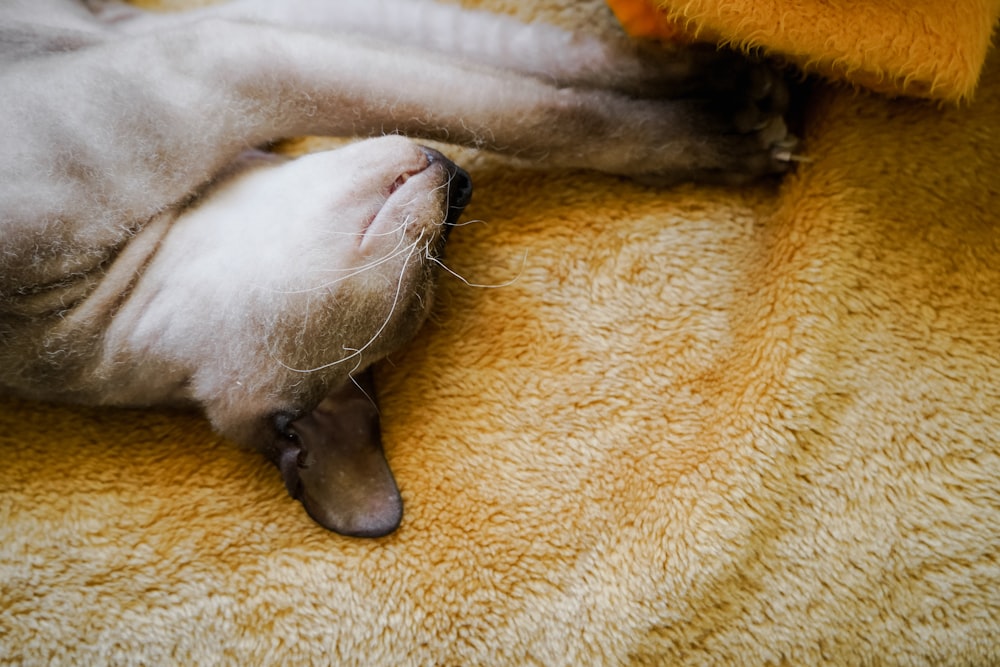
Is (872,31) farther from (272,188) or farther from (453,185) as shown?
(272,188)

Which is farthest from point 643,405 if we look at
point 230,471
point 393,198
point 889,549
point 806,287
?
point 230,471

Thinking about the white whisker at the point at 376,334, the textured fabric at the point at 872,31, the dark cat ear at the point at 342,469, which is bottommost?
the dark cat ear at the point at 342,469

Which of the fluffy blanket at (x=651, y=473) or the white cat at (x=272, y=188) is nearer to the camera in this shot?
the white cat at (x=272, y=188)

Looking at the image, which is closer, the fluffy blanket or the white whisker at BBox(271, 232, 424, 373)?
the white whisker at BBox(271, 232, 424, 373)

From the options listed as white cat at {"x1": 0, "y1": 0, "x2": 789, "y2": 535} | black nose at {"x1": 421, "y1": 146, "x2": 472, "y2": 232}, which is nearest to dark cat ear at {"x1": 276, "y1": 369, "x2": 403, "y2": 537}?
white cat at {"x1": 0, "y1": 0, "x2": 789, "y2": 535}

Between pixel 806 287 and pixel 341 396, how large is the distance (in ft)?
2.98

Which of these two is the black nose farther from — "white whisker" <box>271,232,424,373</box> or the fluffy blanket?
the fluffy blanket

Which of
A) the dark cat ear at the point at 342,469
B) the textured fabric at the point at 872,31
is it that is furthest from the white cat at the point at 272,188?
the textured fabric at the point at 872,31

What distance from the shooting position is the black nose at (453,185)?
1.33 metres

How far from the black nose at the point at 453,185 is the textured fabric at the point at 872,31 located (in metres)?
0.48

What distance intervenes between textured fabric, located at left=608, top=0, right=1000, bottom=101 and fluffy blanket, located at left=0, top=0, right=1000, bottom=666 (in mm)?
169

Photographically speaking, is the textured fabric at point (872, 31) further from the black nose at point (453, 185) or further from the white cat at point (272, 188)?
the black nose at point (453, 185)

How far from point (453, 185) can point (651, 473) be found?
66cm

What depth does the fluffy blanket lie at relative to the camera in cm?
140
